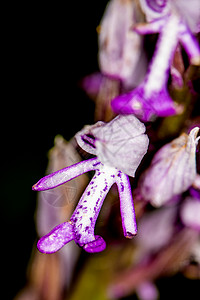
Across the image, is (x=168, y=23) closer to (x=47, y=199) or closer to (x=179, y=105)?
(x=179, y=105)

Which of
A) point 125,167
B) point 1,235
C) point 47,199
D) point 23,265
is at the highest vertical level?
point 125,167

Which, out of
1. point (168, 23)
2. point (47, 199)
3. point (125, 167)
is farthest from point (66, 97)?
point (125, 167)

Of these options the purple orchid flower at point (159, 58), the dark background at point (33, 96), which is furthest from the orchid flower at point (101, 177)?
the dark background at point (33, 96)

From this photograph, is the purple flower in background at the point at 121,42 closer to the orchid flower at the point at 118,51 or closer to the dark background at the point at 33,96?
the orchid flower at the point at 118,51

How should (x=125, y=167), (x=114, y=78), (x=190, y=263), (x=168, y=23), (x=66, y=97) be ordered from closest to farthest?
(x=125, y=167), (x=168, y=23), (x=114, y=78), (x=190, y=263), (x=66, y=97)

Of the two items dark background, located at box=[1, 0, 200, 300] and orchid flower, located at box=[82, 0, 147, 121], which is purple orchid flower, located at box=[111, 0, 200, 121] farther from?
dark background, located at box=[1, 0, 200, 300]

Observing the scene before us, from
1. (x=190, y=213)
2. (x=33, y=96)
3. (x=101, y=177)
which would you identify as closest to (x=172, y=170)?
(x=101, y=177)

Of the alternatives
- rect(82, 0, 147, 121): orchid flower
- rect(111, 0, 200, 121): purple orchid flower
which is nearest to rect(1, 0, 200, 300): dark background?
rect(82, 0, 147, 121): orchid flower
